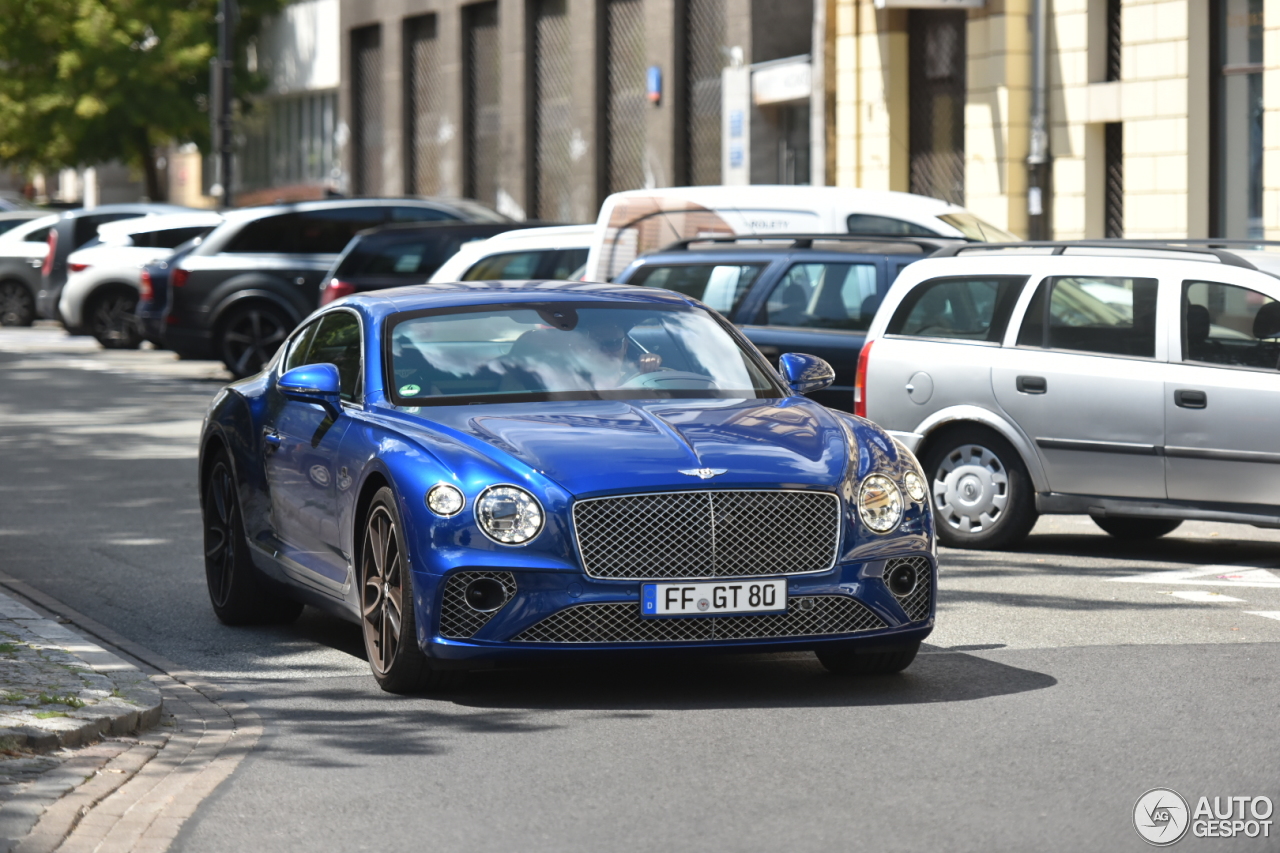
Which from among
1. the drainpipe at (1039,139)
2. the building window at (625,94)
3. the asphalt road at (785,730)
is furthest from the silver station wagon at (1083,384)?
the building window at (625,94)

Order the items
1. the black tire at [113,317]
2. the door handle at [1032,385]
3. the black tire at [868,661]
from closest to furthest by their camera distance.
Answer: the black tire at [868,661] < the door handle at [1032,385] < the black tire at [113,317]

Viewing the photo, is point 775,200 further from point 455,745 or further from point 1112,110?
point 455,745

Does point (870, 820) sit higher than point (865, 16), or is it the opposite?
point (865, 16)

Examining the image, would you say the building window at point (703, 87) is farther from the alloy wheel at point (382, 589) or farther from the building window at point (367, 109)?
the alloy wheel at point (382, 589)

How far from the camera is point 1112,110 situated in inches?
959

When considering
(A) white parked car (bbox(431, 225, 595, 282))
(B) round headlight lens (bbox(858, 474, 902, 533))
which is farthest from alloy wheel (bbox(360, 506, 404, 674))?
(A) white parked car (bbox(431, 225, 595, 282))

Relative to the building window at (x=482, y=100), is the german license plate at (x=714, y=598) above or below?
below

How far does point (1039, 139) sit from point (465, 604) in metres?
19.0

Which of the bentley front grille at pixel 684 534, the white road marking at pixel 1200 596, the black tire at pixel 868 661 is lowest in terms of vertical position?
the white road marking at pixel 1200 596

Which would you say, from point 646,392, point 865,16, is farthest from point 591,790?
point 865,16

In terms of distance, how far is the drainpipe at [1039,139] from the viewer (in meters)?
24.6

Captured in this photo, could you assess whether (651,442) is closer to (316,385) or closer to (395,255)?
(316,385)

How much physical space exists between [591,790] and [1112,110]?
19712 mm

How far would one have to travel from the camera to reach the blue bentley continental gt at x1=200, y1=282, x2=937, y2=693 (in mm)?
7020
